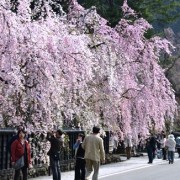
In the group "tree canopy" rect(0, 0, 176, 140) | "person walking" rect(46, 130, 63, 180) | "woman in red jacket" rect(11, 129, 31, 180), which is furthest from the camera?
"person walking" rect(46, 130, 63, 180)

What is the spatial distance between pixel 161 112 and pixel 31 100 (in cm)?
1220

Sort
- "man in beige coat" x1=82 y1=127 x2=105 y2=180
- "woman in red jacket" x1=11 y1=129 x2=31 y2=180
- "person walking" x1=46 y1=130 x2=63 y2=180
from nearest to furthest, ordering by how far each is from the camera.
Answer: "man in beige coat" x1=82 y1=127 x2=105 y2=180, "woman in red jacket" x1=11 y1=129 x2=31 y2=180, "person walking" x1=46 y1=130 x2=63 y2=180

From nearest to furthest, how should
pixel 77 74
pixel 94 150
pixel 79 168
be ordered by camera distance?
pixel 94 150 < pixel 79 168 < pixel 77 74

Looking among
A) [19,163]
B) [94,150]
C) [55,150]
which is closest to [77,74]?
[55,150]

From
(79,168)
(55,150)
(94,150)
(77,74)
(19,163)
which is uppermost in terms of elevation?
(77,74)

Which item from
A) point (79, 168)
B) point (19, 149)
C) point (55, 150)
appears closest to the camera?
point (19, 149)

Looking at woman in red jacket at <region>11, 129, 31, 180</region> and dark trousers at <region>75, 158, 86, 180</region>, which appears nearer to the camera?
woman in red jacket at <region>11, 129, 31, 180</region>

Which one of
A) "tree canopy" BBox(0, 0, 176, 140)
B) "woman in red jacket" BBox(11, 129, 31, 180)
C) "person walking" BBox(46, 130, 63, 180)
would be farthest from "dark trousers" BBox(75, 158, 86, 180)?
"woman in red jacket" BBox(11, 129, 31, 180)

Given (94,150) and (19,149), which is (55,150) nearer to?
(19,149)

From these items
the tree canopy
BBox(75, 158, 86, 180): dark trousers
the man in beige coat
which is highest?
the tree canopy

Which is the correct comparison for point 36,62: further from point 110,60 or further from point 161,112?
point 161,112

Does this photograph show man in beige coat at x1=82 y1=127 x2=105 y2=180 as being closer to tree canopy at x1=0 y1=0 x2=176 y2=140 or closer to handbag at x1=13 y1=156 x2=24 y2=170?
handbag at x1=13 y1=156 x2=24 y2=170

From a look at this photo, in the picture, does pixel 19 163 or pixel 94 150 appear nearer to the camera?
pixel 94 150

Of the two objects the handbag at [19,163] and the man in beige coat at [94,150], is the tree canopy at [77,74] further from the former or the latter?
the man in beige coat at [94,150]
